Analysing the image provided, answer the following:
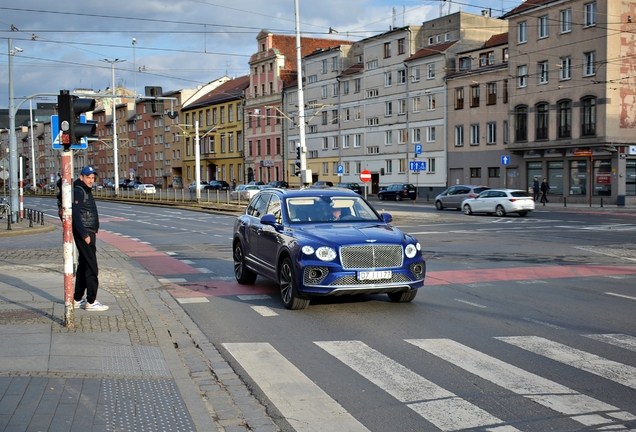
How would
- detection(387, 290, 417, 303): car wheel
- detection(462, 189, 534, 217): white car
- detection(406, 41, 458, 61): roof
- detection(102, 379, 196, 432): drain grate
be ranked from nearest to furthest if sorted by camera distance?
detection(102, 379, 196, 432): drain grate, detection(387, 290, 417, 303): car wheel, detection(462, 189, 534, 217): white car, detection(406, 41, 458, 61): roof

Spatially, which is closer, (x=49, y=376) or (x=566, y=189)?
(x=49, y=376)

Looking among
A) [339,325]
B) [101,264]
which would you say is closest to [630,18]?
[101,264]

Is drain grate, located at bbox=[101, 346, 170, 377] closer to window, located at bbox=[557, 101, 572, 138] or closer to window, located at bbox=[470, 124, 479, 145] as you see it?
window, located at bbox=[557, 101, 572, 138]

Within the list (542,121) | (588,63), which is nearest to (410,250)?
(588,63)

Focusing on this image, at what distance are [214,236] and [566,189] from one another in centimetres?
3270

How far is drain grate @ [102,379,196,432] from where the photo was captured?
205 inches

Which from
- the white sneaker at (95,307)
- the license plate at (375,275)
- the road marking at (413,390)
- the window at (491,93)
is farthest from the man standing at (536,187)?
the road marking at (413,390)

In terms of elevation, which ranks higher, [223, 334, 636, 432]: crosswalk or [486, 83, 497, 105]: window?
[486, 83, 497, 105]: window

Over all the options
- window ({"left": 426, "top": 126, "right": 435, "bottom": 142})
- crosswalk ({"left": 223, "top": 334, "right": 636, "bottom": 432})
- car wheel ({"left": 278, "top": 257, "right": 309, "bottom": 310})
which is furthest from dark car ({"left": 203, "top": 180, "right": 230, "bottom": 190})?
crosswalk ({"left": 223, "top": 334, "right": 636, "bottom": 432})

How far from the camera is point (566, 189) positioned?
5109 cm

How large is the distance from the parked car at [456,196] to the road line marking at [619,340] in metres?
36.6

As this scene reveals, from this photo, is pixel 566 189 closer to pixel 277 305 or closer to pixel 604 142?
pixel 604 142

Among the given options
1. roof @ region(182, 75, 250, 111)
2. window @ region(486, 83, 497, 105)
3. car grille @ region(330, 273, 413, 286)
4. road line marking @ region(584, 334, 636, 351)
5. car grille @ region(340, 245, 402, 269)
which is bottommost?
road line marking @ region(584, 334, 636, 351)

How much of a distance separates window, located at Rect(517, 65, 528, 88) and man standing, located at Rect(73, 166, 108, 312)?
48.1 m
